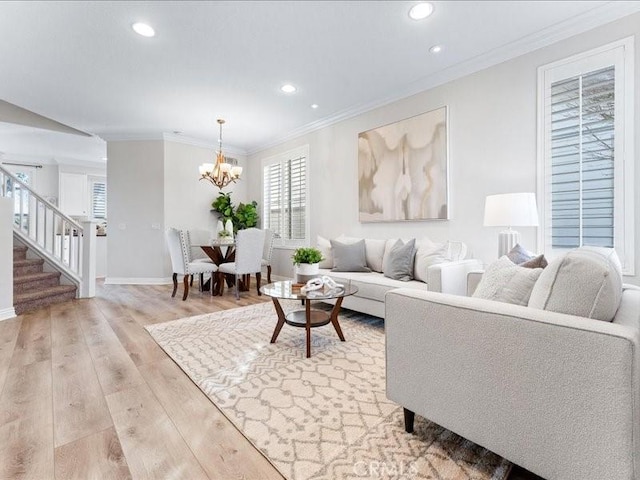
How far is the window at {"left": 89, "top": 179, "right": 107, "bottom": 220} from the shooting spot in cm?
784

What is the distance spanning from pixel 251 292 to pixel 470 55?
4159mm

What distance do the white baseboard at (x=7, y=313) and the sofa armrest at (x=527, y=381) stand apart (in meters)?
4.38

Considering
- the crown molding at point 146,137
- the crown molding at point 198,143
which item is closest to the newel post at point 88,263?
the crown molding at point 146,137

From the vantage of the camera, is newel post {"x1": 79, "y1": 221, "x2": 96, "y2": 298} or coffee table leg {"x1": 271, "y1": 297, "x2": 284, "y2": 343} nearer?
coffee table leg {"x1": 271, "y1": 297, "x2": 284, "y2": 343}

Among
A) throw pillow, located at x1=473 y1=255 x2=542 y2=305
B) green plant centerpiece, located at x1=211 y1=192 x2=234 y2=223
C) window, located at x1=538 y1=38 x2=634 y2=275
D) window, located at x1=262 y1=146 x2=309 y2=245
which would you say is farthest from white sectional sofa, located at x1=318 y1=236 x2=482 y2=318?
green plant centerpiece, located at x1=211 y1=192 x2=234 y2=223

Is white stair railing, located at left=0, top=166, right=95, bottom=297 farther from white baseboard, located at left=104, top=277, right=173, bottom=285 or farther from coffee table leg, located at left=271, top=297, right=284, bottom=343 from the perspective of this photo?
coffee table leg, located at left=271, top=297, right=284, bottom=343

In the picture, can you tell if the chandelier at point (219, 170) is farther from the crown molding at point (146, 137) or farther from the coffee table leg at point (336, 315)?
the coffee table leg at point (336, 315)

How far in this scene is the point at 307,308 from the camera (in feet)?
8.09

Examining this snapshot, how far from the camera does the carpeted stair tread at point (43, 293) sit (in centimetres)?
378

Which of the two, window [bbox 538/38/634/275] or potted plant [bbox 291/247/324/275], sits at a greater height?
window [bbox 538/38/634/275]

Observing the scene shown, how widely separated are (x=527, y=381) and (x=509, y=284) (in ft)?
1.56

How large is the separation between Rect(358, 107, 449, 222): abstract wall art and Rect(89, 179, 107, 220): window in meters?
7.02

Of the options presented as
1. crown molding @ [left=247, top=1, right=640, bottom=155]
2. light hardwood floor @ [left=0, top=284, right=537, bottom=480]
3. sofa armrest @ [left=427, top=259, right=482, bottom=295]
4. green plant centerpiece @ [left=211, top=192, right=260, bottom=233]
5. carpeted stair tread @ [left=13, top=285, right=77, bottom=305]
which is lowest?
light hardwood floor @ [left=0, top=284, right=537, bottom=480]

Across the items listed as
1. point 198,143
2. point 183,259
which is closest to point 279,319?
point 183,259
